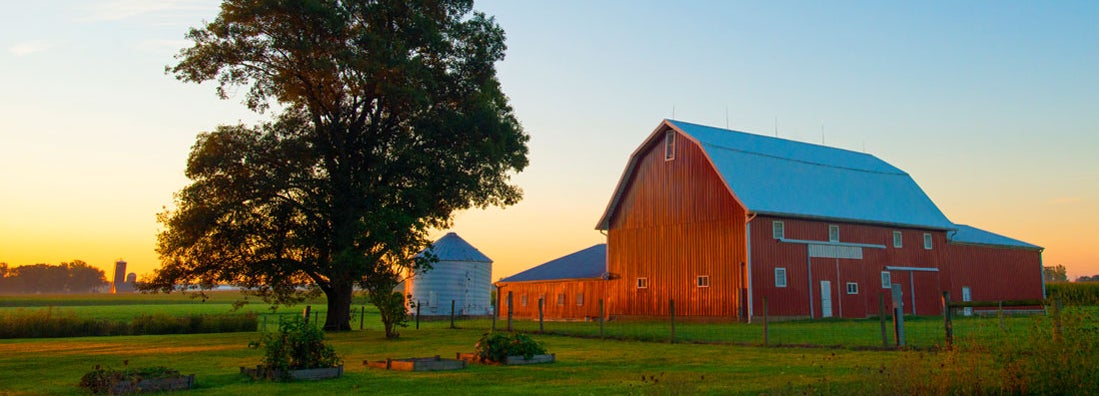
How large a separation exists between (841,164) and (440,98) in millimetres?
24520

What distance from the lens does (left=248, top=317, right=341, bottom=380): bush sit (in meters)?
13.7

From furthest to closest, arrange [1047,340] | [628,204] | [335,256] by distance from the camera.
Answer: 1. [628,204]
2. [335,256]
3. [1047,340]

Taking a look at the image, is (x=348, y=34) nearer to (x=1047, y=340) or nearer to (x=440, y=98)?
(x=440, y=98)

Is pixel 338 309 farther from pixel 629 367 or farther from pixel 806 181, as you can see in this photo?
pixel 806 181

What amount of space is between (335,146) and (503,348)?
17845 millimetres

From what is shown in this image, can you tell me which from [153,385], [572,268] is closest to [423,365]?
[153,385]

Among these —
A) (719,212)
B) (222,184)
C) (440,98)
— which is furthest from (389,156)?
(719,212)

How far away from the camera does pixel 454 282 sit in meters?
53.0

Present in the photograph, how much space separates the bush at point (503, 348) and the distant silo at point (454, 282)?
115 feet

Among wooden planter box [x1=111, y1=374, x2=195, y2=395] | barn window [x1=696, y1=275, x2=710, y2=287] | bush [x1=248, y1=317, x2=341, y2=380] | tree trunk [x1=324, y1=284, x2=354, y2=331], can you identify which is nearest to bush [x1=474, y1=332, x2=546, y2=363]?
bush [x1=248, y1=317, x2=341, y2=380]

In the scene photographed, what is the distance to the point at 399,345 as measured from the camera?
24.2 meters

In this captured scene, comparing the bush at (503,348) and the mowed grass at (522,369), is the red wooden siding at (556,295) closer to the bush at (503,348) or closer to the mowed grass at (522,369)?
the mowed grass at (522,369)

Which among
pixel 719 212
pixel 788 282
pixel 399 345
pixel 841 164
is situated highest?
pixel 841 164

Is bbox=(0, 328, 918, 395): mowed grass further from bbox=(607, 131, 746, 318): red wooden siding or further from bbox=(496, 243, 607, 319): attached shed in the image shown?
bbox=(496, 243, 607, 319): attached shed
